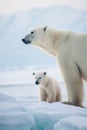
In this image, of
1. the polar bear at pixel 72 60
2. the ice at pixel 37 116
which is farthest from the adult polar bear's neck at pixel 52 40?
the ice at pixel 37 116

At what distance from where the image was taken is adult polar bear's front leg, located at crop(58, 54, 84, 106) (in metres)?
2.79

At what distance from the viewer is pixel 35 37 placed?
3.02m

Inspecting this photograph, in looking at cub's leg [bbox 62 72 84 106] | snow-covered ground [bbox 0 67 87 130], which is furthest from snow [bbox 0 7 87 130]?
cub's leg [bbox 62 72 84 106]

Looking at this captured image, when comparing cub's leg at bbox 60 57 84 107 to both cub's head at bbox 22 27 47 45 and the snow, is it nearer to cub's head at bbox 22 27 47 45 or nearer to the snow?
the snow

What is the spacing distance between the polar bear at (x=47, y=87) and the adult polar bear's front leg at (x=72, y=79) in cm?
24

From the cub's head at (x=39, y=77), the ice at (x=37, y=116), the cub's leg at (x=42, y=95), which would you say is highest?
the cub's head at (x=39, y=77)

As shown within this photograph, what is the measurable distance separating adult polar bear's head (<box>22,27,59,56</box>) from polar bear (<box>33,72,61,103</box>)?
22cm

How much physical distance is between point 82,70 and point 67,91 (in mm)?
201

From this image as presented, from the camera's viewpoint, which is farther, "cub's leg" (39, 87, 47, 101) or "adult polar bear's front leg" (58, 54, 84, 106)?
"cub's leg" (39, 87, 47, 101)

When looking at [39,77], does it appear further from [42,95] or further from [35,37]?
[35,37]

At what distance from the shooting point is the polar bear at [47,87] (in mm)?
3051

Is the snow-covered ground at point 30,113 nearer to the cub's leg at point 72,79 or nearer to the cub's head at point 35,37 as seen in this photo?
the cub's leg at point 72,79

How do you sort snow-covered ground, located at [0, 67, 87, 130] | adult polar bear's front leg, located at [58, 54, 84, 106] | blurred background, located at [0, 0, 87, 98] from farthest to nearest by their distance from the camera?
blurred background, located at [0, 0, 87, 98], adult polar bear's front leg, located at [58, 54, 84, 106], snow-covered ground, located at [0, 67, 87, 130]

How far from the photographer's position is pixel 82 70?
2.80m
